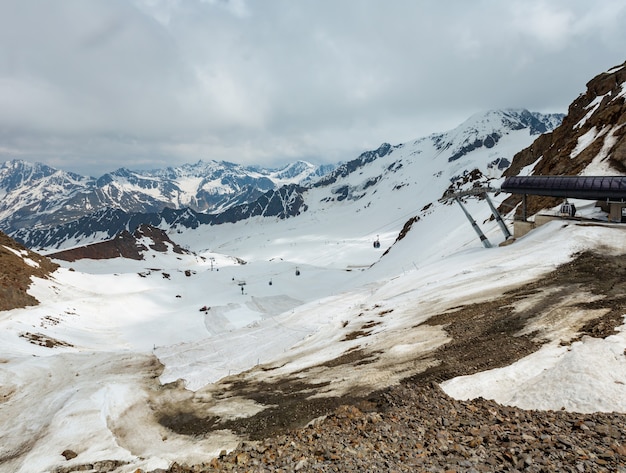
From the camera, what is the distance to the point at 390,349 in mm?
16594

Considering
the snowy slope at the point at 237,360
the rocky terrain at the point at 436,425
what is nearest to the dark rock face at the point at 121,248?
the snowy slope at the point at 237,360

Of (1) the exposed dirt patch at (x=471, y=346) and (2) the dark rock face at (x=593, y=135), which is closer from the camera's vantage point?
(1) the exposed dirt patch at (x=471, y=346)

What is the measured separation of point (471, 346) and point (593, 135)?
5241 cm

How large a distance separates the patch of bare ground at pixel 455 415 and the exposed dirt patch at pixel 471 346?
0.04 m

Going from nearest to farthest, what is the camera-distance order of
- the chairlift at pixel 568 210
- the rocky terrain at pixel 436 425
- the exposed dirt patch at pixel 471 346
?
the rocky terrain at pixel 436 425
the exposed dirt patch at pixel 471 346
the chairlift at pixel 568 210

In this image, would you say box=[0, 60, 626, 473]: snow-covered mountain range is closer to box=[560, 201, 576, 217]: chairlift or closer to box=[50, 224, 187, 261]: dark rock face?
box=[560, 201, 576, 217]: chairlift

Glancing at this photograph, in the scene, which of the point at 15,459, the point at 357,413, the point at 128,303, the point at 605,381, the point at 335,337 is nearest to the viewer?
the point at 605,381

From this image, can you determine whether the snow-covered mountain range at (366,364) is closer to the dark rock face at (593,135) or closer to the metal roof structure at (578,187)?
the dark rock face at (593,135)

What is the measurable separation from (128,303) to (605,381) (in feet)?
253

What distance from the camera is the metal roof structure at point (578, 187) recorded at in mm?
29375

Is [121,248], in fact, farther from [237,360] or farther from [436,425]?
[436,425]

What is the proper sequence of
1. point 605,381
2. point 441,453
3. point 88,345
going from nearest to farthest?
point 441,453
point 605,381
point 88,345

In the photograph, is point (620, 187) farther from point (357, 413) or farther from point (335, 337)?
point (357, 413)

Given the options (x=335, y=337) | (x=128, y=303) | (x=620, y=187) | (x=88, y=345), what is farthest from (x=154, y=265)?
(x=620, y=187)
